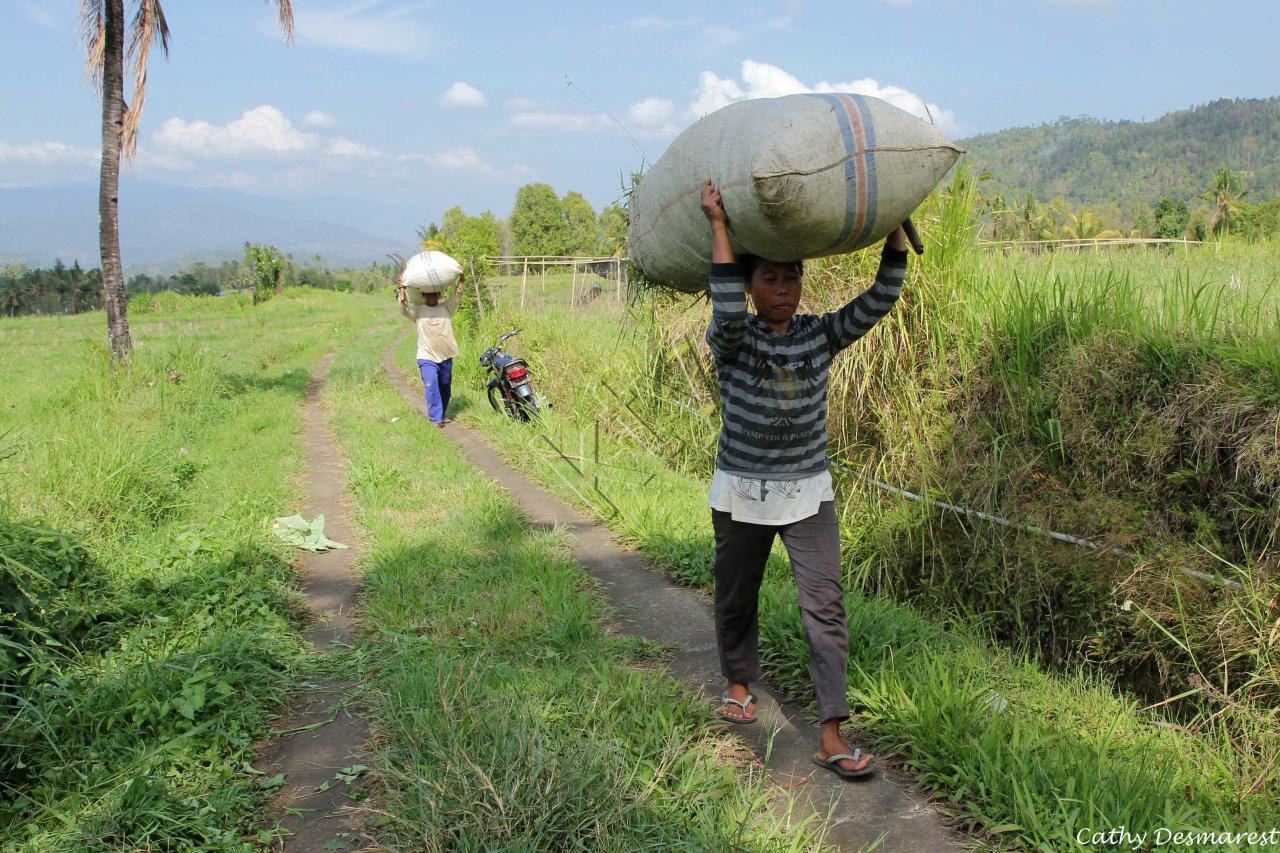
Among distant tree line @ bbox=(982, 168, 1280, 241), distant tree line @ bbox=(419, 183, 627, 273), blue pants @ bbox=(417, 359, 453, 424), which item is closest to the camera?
distant tree line @ bbox=(982, 168, 1280, 241)

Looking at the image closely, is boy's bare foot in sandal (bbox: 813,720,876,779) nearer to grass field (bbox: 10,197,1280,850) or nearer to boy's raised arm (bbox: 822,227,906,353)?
grass field (bbox: 10,197,1280,850)

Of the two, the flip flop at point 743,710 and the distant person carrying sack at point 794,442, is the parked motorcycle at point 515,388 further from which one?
the distant person carrying sack at point 794,442

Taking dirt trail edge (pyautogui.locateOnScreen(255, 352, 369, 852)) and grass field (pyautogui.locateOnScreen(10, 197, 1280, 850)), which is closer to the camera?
grass field (pyautogui.locateOnScreen(10, 197, 1280, 850))

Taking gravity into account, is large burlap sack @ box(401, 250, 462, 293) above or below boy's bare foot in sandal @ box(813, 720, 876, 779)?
above

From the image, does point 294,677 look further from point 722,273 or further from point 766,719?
point 722,273

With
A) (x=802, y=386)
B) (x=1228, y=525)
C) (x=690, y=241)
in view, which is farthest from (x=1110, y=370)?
(x=690, y=241)

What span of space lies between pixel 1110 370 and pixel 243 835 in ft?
13.9

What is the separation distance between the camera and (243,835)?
2.55 meters

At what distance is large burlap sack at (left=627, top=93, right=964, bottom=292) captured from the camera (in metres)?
2.46

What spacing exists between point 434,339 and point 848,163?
26.3 ft

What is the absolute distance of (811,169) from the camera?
245cm

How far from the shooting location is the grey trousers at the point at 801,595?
9.36ft

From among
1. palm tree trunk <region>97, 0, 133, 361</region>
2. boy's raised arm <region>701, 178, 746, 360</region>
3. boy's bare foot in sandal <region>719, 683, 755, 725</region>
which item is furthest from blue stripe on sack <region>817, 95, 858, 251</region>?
palm tree trunk <region>97, 0, 133, 361</region>

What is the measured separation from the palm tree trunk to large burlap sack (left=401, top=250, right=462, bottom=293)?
3826 millimetres
